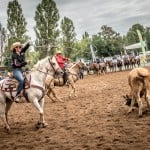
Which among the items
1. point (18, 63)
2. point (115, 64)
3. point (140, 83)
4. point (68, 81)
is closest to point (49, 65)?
point (18, 63)

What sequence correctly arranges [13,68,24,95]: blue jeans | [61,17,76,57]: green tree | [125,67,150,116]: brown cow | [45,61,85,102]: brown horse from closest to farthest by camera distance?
1. [125,67,150,116]: brown cow
2. [13,68,24,95]: blue jeans
3. [45,61,85,102]: brown horse
4. [61,17,76,57]: green tree

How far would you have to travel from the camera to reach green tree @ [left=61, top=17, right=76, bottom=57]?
77438mm

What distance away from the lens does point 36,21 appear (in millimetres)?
64625

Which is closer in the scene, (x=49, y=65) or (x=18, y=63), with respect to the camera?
(x=18, y=63)

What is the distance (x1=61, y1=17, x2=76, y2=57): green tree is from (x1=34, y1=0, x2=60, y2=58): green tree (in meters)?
11.7

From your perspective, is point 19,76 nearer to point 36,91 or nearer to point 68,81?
point 36,91

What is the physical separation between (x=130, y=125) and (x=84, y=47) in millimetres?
114995

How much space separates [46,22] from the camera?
6344 cm

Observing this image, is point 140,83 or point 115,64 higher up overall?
point 115,64

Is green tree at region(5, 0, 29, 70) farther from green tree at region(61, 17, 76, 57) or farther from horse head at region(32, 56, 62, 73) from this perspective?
horse head at region(32, 56, 62, 73)

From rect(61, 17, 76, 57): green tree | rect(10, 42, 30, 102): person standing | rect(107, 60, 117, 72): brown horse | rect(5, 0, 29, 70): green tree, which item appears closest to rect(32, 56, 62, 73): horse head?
rect(10, 42, 30, 102): person standing

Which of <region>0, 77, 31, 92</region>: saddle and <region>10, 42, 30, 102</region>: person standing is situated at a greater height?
<region>10, 42, 30, 102</region>: person standing

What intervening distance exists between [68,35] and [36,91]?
2863 inches

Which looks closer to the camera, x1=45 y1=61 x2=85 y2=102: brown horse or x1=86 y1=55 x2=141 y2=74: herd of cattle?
x1=45 y1=61 x2=85 y2=102: brown horse
